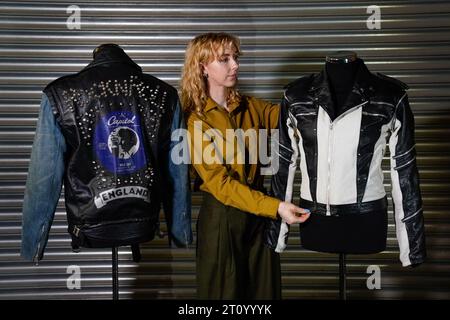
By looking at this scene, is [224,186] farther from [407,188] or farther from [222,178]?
[407,188]

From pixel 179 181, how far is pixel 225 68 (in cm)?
59

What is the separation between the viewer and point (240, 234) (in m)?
3.31

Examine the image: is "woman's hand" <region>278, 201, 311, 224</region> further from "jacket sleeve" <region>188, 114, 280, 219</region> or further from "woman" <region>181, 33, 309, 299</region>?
"woman" <region>181, 33, 309, 299</region>

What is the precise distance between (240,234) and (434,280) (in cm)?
169

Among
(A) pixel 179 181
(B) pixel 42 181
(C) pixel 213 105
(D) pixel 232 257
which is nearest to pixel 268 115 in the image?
(C) pixel 213 105

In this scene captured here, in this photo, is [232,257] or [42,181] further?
[232,257]

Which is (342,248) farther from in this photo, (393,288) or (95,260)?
(95,260)

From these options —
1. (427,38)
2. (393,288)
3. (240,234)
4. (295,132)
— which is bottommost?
(393,288)

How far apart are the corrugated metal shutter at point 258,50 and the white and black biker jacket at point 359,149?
1.12 meters

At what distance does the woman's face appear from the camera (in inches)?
129

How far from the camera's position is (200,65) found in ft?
11.0
